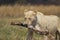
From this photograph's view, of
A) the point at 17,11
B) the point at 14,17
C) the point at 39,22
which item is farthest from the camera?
the point at 17,11

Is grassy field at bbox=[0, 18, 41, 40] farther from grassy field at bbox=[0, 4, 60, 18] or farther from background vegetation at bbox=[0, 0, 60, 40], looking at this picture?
grassy field at bbox=[0, 4, 60, 18]

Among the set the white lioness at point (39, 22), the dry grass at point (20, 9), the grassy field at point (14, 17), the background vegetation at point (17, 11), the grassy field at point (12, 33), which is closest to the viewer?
the white lioness at point (39, 22)

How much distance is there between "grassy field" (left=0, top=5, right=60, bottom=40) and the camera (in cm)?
811

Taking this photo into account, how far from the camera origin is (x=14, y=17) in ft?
36.4

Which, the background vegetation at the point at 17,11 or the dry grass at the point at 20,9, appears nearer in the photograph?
the background vegetation at the point at 17,11

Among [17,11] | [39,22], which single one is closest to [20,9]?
[17,11]

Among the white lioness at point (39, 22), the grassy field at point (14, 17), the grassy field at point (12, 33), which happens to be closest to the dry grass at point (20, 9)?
the grassy field at point (14, 17)

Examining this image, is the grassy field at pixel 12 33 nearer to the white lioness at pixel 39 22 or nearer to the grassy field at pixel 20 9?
the white lioness at pixel 39 22

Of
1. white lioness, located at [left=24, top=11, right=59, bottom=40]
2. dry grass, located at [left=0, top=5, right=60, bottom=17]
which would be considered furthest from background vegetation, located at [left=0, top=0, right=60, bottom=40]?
white lioness, located at [left=24, top=11, right=59, bottom=40]

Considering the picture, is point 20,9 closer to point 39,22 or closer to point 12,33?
point 12,33

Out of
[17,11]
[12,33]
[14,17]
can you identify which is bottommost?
Result: [12,33]

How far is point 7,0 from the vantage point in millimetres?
13195

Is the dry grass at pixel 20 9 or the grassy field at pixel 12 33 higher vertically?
the dry grass at pixel 20 9

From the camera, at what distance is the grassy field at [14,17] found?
8.11m
